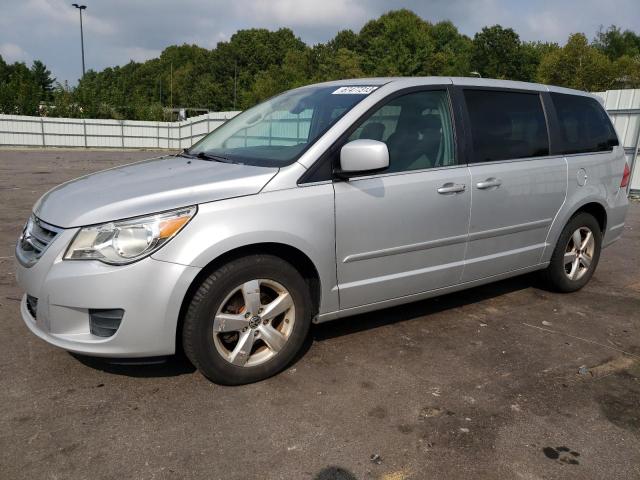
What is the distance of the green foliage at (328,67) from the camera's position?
3528 cm

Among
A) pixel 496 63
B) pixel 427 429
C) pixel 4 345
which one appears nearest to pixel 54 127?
pixel 4 345

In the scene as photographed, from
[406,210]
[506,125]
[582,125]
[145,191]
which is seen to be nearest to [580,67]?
[582,125]

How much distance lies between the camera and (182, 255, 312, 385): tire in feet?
9.27

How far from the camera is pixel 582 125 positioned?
4.68 m

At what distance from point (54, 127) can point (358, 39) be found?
52706 mm

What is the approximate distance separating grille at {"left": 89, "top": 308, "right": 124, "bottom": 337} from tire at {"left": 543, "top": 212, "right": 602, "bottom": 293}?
3.54 metres

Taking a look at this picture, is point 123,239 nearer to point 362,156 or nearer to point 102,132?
point 362,156

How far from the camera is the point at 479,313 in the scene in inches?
171

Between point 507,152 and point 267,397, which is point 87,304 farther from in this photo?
point 507,152

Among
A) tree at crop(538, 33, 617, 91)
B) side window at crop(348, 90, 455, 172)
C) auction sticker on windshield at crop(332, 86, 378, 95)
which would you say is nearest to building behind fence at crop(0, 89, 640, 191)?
auction sticker on windshield at crop(332, 86, 378, 95)

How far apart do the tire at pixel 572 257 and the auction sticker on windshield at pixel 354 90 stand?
220 centimetres

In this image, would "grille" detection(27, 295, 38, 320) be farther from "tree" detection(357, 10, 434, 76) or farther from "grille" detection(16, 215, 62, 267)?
"tree" detection(357, 10, 434, 76)

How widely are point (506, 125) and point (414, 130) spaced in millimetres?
904

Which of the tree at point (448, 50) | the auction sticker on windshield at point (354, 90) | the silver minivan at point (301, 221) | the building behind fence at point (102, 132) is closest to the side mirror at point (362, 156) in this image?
the silver minivan at point (301, 221)
